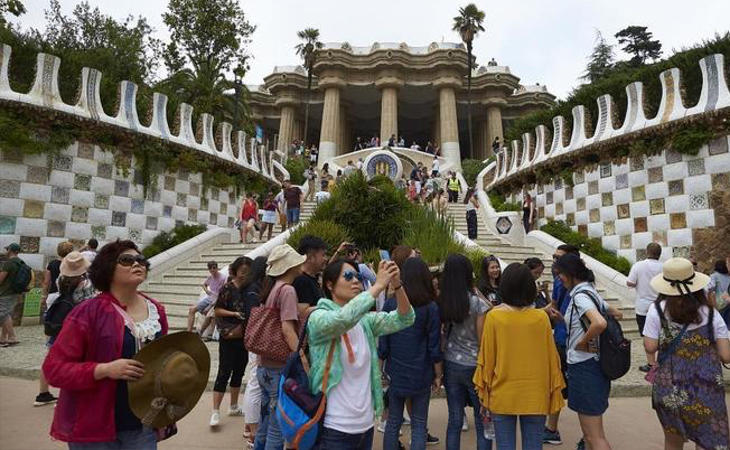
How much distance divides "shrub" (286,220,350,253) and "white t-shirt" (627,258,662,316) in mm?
5329

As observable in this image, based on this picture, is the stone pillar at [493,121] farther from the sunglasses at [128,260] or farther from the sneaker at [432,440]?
the sunglasses at [128,260]

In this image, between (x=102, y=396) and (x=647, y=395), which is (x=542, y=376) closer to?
(x=102, y=396)

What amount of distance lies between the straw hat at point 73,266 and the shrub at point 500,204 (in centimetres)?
1375

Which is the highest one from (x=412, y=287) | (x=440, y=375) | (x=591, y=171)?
(x=591, y=171)

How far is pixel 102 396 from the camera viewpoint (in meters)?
1.92

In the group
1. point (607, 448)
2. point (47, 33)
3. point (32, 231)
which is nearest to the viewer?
point (607, 448)

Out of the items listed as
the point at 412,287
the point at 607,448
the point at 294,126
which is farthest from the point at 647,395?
the point at 294,126

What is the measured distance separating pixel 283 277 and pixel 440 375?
4.67 ft

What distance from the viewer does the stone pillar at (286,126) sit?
37500mm

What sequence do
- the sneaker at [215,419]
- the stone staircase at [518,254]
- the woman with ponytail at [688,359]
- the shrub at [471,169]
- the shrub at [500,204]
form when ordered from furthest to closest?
the shrub at [471,169] < the shrub at [500,204] < the stone staircase at [518,254] < the sneaker at [215,419] < the woman with ponytail at [688,359]

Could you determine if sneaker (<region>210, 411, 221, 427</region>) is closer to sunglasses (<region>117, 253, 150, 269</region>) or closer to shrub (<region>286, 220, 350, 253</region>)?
sunglasses (<region>117, 253, 150, 269</region>)

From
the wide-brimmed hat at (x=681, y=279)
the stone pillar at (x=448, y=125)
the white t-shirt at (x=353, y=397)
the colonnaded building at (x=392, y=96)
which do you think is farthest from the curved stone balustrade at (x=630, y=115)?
the stone pillar at (x=448, y=125)

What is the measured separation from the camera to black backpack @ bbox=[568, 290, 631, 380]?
294cm

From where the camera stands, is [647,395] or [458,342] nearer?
[458,342]
